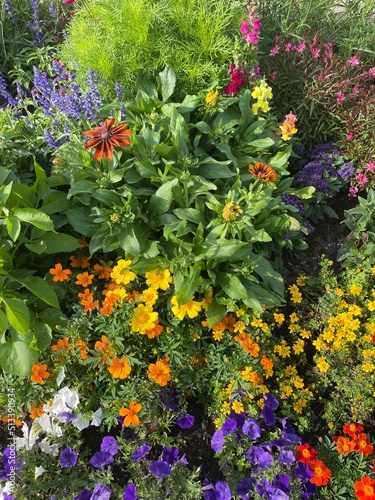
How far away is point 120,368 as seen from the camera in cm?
177

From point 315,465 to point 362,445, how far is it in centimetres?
24

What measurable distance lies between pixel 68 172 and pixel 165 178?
1.64 ft

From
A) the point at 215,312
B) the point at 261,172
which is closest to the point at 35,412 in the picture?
the point at 215,312

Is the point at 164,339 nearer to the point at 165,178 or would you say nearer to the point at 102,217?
the point at 102,217

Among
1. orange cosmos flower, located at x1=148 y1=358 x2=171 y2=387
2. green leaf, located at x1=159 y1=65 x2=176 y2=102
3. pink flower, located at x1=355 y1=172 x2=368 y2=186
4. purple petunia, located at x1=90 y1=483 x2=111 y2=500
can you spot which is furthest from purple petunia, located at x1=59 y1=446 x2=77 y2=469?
pink flower, located at x1=355 y1=172 x2=368 y2=186

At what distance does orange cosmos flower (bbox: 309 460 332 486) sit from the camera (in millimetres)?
1707

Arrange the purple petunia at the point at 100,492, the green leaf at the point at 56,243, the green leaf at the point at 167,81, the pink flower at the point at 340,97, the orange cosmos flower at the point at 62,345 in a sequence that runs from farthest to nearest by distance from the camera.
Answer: the pink flower at the point at 340,97
the green leaf at the point at 167,81
the green leaf at the point at 56,243
the orange cosmos flower at the point at 62,345
the purple petunia at the point at 100,492

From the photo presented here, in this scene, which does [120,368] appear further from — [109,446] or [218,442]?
[218,442]

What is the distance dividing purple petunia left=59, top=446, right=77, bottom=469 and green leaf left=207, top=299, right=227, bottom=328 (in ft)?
2.44

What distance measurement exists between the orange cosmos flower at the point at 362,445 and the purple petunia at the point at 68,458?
45.9 inches

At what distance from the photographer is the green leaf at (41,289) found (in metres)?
1.79

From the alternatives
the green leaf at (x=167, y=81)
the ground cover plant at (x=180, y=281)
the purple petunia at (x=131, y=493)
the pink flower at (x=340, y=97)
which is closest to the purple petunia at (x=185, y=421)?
the ground cover plant at (x=180, y=281)

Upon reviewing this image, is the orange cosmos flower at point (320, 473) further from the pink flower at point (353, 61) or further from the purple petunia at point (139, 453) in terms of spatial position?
the pink flower at point (353, 61)

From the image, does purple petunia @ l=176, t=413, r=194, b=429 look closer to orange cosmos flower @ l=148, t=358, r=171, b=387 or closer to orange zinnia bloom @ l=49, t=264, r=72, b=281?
orange cosmos flower @ l=148, t=358, r=171, b=387
